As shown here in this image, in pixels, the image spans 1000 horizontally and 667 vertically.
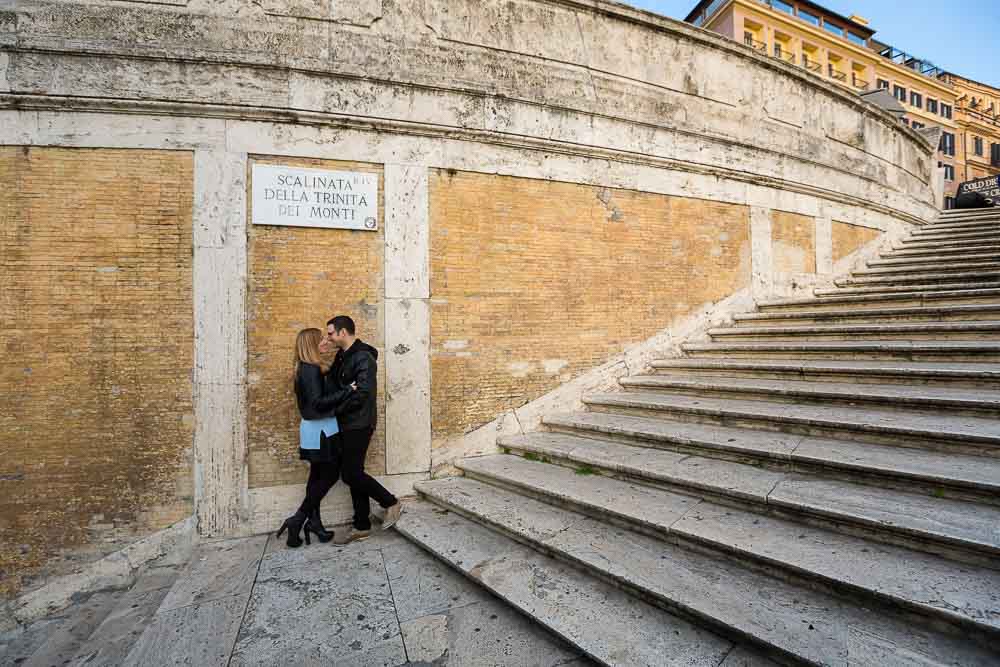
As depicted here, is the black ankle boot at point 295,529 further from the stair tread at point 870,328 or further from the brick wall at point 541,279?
the stair tread at point 870,328

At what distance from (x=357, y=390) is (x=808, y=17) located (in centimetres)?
3969

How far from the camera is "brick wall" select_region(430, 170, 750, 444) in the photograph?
494 cm

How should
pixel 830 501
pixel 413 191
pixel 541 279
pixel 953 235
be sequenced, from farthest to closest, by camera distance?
pixel 953 235, pixel 541 279, pixel 413 191, pixel 830 501

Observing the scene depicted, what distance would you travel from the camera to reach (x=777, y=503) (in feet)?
8.99

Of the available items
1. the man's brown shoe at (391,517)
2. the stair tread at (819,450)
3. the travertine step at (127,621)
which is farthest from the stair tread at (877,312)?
the travertine step at (127,621)

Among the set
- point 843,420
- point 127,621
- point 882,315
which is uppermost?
point 882,315

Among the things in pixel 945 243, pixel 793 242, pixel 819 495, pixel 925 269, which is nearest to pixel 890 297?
pixel 925 269

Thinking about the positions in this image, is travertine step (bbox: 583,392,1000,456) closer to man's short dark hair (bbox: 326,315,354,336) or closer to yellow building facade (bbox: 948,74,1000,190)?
man's short dark hair (bbox: 326,315,354,336)

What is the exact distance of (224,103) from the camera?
440cm

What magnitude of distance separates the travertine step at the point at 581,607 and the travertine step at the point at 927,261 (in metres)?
6.45

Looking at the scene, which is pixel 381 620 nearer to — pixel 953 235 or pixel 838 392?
pixel 838 392

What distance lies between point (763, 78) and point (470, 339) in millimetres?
6415

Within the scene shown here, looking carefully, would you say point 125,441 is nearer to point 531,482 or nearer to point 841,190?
point 531,482

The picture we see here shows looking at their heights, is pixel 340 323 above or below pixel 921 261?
below
